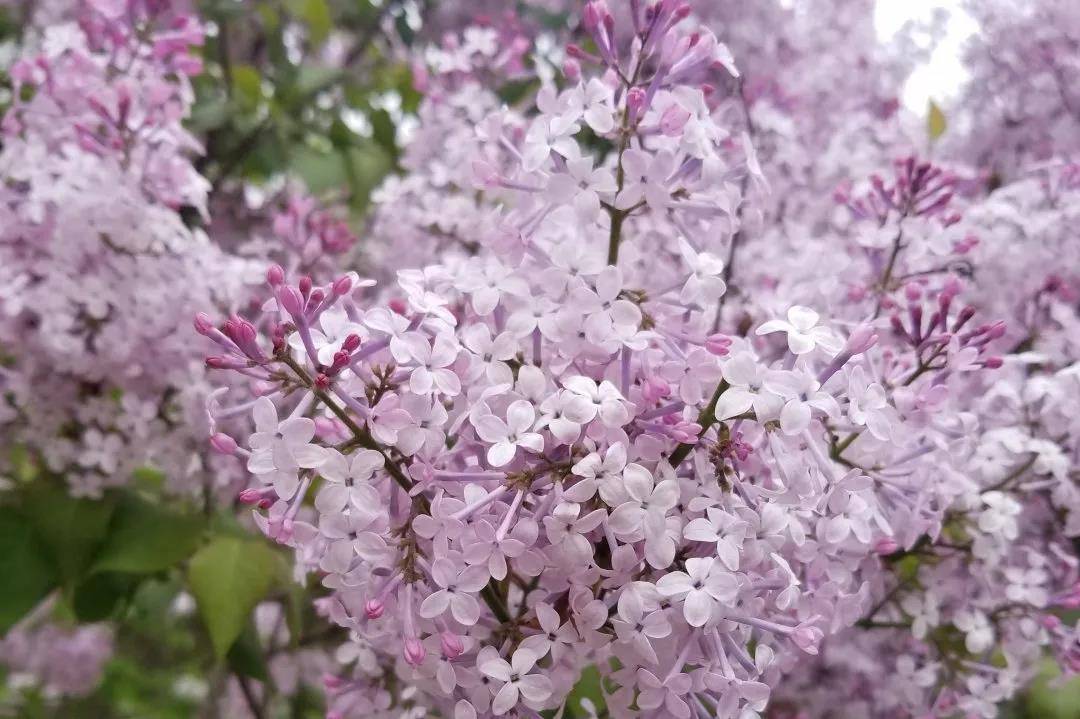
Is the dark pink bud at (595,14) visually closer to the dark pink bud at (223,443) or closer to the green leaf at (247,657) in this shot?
the dark pink bud at (223,443)

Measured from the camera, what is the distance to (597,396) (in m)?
0.58

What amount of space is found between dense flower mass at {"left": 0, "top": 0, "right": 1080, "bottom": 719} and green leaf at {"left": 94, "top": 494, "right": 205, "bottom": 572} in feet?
0.18

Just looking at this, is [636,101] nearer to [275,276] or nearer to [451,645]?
[275,276]

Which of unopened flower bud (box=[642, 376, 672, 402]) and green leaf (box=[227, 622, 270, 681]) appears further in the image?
green leaf (box=[227, 622, 270, 681])

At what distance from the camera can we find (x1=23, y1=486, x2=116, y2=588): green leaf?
1.03 metres

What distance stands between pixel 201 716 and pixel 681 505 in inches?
52.0

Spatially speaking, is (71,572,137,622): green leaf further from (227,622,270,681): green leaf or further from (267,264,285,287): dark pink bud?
(267,264,285,287): dark pink bud

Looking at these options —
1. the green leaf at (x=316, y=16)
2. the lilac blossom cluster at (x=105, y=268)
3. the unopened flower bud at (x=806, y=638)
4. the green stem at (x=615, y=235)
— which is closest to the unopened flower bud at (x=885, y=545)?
the unopened flower bud at (x=806, y=638)

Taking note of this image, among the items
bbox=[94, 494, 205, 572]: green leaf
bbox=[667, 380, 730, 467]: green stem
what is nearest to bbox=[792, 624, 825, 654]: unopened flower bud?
bbox=[667, 380, 730, 467]: green stem

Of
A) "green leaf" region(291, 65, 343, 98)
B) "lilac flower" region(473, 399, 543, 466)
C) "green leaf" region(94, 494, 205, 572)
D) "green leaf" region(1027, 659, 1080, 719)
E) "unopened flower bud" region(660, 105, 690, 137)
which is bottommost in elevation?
"green leaf" region(1027, 659, 1080, 719)

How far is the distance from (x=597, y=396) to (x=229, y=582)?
539 millimetres

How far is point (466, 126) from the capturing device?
1.30m

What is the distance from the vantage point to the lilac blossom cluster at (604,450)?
1.88 ft

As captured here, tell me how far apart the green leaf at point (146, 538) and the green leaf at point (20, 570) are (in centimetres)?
6
